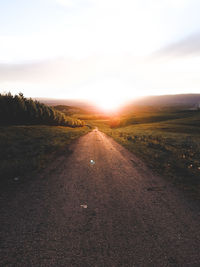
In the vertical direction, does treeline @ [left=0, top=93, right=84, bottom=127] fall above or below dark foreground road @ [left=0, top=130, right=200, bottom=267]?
above

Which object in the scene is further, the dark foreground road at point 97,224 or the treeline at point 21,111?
the treeline at point 21,111

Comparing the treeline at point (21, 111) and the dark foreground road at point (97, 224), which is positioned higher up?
the treeline at point (21, 111)

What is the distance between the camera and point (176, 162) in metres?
9.14

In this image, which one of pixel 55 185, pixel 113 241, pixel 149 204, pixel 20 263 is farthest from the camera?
pixel 55 185

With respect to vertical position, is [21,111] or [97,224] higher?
[21,111]

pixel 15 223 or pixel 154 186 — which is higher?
pixel 15 223

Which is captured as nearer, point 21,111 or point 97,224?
point 97,224

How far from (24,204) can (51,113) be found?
24.9m

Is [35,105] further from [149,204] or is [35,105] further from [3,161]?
[149,204]

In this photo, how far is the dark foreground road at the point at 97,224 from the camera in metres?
2.82

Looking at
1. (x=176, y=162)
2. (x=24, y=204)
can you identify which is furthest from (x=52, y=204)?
(x=176, y=162)

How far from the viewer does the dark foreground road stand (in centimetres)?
282

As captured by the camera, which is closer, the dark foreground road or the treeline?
the dark foreground road

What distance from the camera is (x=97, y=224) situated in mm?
3709
